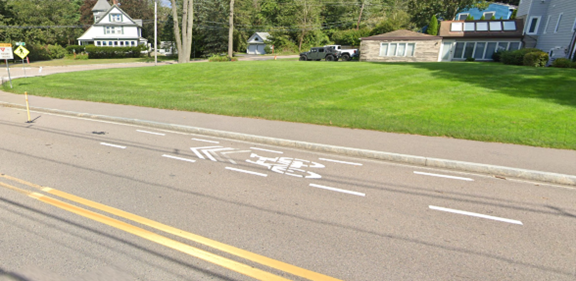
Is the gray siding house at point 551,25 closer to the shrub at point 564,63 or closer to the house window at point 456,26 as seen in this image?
the shrub at point 564,63

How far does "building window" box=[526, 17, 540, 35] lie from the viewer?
30906mm

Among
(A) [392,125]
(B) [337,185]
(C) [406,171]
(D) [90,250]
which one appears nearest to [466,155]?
(C) [406,171]

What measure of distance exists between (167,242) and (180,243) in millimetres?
171

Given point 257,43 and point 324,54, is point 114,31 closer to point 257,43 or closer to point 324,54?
point 257,43

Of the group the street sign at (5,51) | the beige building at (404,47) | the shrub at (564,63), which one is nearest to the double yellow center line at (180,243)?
the street sign at (5,51)

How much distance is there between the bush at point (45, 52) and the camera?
53.0 m

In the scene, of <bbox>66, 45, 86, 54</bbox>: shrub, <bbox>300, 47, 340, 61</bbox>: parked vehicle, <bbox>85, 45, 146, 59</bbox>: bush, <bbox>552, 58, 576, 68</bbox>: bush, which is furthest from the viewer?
<bbox>66, 45, 86, 54</bbox>: shrub

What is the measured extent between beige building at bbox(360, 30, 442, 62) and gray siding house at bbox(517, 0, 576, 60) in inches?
338

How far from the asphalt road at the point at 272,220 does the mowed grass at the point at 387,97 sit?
3.48m

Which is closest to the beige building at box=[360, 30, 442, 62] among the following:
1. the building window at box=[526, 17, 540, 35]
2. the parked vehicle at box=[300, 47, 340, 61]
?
the parked vehicle at box=[300, 47, 340, 61]

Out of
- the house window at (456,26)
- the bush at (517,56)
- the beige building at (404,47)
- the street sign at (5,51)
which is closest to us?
the street sign at (5,51)

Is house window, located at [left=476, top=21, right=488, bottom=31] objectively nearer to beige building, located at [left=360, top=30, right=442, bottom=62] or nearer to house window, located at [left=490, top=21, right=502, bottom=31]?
house window, located at [left=490, top=21, right=502, bottom=31]

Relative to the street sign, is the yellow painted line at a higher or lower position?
lower

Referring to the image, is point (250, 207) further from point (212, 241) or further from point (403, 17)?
point (403, 17)
